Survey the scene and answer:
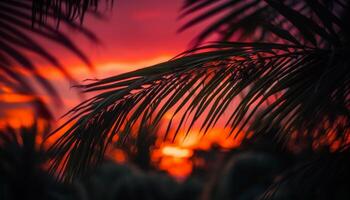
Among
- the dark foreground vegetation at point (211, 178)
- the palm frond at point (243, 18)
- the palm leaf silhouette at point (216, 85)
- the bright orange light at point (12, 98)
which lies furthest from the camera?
the palm frond at point (243, 18)

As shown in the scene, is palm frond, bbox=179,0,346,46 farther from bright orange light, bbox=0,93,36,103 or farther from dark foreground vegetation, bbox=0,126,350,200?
bright orange light, bbox=0,93,36,103

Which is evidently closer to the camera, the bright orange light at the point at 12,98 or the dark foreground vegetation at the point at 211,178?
the bright orange light at the point at 12,98

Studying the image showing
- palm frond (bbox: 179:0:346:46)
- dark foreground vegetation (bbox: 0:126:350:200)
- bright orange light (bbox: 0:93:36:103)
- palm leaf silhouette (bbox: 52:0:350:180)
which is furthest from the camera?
palm frond (bbox: 179:0:346:46)

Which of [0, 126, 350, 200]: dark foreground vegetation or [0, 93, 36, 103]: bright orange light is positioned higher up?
[0, 93, 36, 103]: bright orange light

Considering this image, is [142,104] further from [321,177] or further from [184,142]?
[321,177]

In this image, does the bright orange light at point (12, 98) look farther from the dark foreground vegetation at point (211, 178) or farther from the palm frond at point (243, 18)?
the palm frond at point (243, 18)

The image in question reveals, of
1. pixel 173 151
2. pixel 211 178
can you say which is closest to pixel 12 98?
pixel 173 151

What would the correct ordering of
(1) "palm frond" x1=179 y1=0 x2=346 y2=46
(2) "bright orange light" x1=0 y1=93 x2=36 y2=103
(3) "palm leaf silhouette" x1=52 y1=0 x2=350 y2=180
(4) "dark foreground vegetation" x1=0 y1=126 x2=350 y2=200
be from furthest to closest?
(1) "palm frond" x1=179 y1=0 x2=346 y2=46 → (4) "dark foreground vegetation" x1=0 y1=126 x2=350 y2=200 → (2) "bright orange light" x1=0 y1=93 x2=36 y2=103 → (3) "palm leaf silhouette" x1=52 y1=0 x2=350 y2=180

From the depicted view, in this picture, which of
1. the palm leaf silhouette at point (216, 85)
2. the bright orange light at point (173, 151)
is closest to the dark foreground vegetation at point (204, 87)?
the palm leaf silhouette at point (216, 85)

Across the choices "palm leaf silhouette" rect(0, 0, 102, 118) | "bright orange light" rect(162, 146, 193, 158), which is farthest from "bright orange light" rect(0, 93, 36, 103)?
"bright orange light" rect(162, 146, 193, 158)

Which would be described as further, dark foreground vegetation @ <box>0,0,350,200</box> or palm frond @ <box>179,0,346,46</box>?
palm frond @ <box>179,0,346,46</box>

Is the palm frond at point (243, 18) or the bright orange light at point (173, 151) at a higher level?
the palm frond at point (243, 18)

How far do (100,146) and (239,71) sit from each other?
28.2 inches

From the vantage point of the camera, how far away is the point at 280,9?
6.18ft
